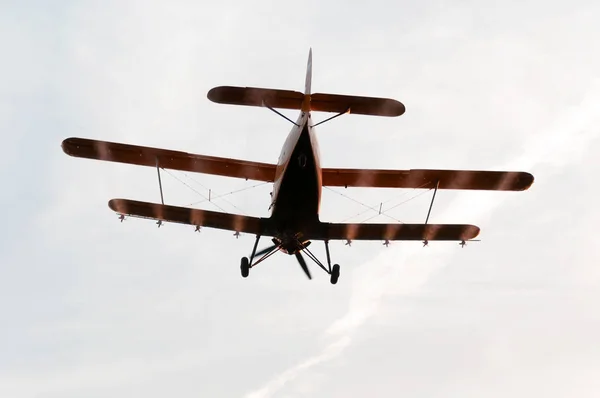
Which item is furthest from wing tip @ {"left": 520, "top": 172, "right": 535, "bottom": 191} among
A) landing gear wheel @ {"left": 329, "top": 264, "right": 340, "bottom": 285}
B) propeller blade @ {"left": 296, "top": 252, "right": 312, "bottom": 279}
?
propeller blade @ {"left": 296, "top": 252, "right": 312, "bottom": 279}

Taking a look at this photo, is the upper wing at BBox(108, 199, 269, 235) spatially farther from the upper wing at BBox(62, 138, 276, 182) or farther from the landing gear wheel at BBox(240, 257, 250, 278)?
the upper wing at BBox(62, 138, 276, 182)

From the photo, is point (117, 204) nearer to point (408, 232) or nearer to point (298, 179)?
point (298, 179)

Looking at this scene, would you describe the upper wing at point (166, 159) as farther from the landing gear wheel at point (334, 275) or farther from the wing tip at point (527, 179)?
the wing tip at point (527, 179)

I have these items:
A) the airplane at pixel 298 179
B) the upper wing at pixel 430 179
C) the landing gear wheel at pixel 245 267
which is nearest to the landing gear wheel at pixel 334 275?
the airplane at pixel 298 179

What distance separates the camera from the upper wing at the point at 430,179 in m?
17.4

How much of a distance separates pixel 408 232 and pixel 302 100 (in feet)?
14.5

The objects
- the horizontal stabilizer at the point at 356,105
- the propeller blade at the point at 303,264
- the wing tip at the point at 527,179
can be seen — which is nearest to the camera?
the horizontal stabilizer at the point at 356,105

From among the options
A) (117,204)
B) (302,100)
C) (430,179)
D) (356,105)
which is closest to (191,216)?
(117,204)

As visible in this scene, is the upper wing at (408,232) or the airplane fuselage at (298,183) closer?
the airplane fuselage at (298,183)

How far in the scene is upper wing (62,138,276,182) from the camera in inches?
667

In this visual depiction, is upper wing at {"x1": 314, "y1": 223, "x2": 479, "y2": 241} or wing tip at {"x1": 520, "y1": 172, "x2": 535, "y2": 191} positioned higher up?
wing tip at {"x1": 520, "y1": 172, "x2": 535, "y2": 191}

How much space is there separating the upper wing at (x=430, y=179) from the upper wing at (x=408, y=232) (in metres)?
1.35

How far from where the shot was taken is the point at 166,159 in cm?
1798

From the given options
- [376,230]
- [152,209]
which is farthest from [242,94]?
[376,230]
